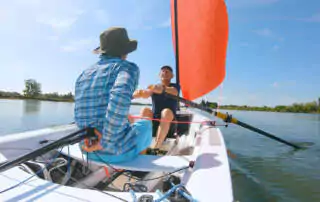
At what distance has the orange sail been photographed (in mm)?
4410


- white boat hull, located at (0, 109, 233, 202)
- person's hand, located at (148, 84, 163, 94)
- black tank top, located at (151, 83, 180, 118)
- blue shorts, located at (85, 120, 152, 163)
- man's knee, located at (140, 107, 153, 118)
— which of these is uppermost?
person's hand, located at (148, 84, 163, 94)

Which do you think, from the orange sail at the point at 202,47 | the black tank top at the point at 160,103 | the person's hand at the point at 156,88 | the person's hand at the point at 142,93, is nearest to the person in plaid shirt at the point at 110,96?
the person's hand at the point at 142,93

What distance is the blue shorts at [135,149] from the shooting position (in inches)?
74.6

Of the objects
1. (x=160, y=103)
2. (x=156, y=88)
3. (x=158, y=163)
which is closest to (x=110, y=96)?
(x=158, y=163)

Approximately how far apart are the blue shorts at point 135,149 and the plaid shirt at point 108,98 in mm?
102

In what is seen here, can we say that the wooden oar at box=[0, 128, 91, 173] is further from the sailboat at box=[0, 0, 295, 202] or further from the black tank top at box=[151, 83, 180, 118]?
the black tank top at box=[151, 83, 180, 118]

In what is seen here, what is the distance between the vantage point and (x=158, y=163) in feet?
6.49

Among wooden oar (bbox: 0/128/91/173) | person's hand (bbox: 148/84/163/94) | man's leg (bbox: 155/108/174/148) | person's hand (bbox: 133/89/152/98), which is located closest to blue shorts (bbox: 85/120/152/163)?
wooden oar (bbox: 0/128/91/173)

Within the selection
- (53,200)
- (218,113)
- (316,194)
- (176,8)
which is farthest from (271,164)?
(53,200)

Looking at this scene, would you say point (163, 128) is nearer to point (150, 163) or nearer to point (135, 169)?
point (150, 163)

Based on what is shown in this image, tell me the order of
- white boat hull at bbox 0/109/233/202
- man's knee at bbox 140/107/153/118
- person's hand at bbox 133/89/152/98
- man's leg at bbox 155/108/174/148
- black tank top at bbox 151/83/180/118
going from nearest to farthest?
white boat hull at bbox 0/109/233/202 → person's hand at bbox 133/89/152/98 → man's leg at bbox 155/108/174/148 → man's knee at bbox 140/107/153/118 → black tank top at bbox 151/83/180/118

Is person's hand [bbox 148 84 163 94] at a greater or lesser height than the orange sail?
lesser

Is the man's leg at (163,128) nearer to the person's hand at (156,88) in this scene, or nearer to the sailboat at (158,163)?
the sailboat at (158,163)

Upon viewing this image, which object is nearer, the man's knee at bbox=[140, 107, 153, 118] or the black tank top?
the man's knee at bbox=[140, 107, 153, 118]
